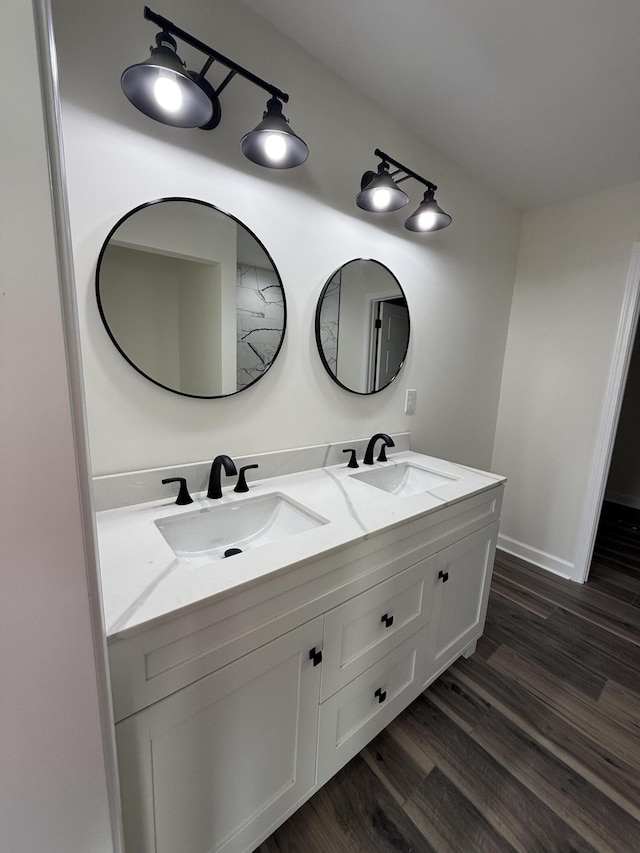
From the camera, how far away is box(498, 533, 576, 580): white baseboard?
7.53 ft

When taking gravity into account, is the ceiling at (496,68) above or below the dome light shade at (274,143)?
above

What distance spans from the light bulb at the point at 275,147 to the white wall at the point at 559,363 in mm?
2018

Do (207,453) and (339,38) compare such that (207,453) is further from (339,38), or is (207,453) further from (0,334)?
(339,38)

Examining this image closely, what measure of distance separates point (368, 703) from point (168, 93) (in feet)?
6.26

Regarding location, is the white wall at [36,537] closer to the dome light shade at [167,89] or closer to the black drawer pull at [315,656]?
the black drawer pull at [315,656]

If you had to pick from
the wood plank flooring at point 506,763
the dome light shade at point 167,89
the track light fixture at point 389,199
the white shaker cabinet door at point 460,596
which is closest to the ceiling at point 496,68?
the track light fixture at point 389,199

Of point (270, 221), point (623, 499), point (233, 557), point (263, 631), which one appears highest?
point (270, 221)

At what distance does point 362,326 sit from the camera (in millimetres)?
1640

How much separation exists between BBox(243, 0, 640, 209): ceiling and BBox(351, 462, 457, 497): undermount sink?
1598 millimetres

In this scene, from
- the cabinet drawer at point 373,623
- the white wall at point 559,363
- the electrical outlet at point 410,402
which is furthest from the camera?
the white wall at point 559,363

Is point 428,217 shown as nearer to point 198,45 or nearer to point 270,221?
point 270,221

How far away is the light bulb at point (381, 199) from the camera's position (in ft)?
4.50

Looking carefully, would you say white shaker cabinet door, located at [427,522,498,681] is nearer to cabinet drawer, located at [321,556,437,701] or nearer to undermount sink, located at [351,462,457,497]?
cabinet drawer, located at [321,556,437,701]

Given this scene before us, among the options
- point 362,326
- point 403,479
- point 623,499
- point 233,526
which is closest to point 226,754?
point 233,526
